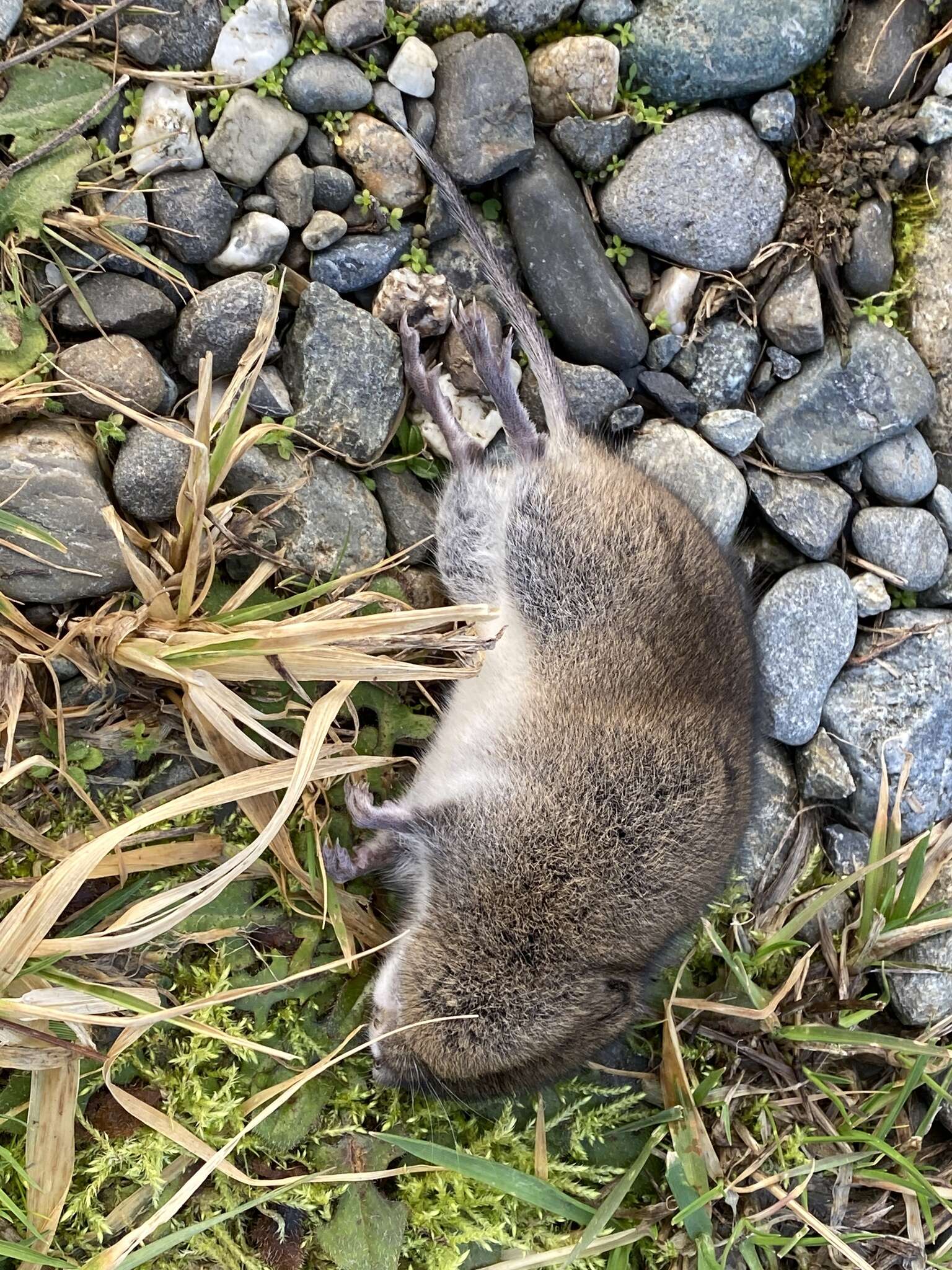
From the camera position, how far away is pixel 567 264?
11.3 feet

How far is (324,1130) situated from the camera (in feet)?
10.3

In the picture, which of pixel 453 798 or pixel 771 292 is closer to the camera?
pixel 453 798

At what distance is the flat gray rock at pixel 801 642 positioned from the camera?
3.62 m

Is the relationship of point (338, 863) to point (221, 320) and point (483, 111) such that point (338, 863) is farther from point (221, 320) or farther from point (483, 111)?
point (483, 111)

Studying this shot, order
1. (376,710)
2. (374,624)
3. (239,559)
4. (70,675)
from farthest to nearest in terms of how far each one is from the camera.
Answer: (376,710) → (239,559) → (70,675) → (374,624)

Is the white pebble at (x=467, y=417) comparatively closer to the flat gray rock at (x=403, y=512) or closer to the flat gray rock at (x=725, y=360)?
the flat gray rock at (x=403, y=512)

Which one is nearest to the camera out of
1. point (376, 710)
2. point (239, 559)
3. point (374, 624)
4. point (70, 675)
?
point (374, 624)

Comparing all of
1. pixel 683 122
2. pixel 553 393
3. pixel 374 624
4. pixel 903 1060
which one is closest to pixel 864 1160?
pixel 903 1060

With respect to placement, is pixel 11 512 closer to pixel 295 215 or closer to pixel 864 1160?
pixel 295 215

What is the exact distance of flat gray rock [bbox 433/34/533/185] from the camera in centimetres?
322

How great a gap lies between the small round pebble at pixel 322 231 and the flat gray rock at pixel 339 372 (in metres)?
0.14

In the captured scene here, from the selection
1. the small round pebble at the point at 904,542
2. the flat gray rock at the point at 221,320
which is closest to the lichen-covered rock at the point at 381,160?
the flat gray rock at the point at 221,320

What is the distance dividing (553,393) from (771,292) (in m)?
0.97

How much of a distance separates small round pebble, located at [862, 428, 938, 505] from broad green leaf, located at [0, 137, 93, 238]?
9.87 feet
